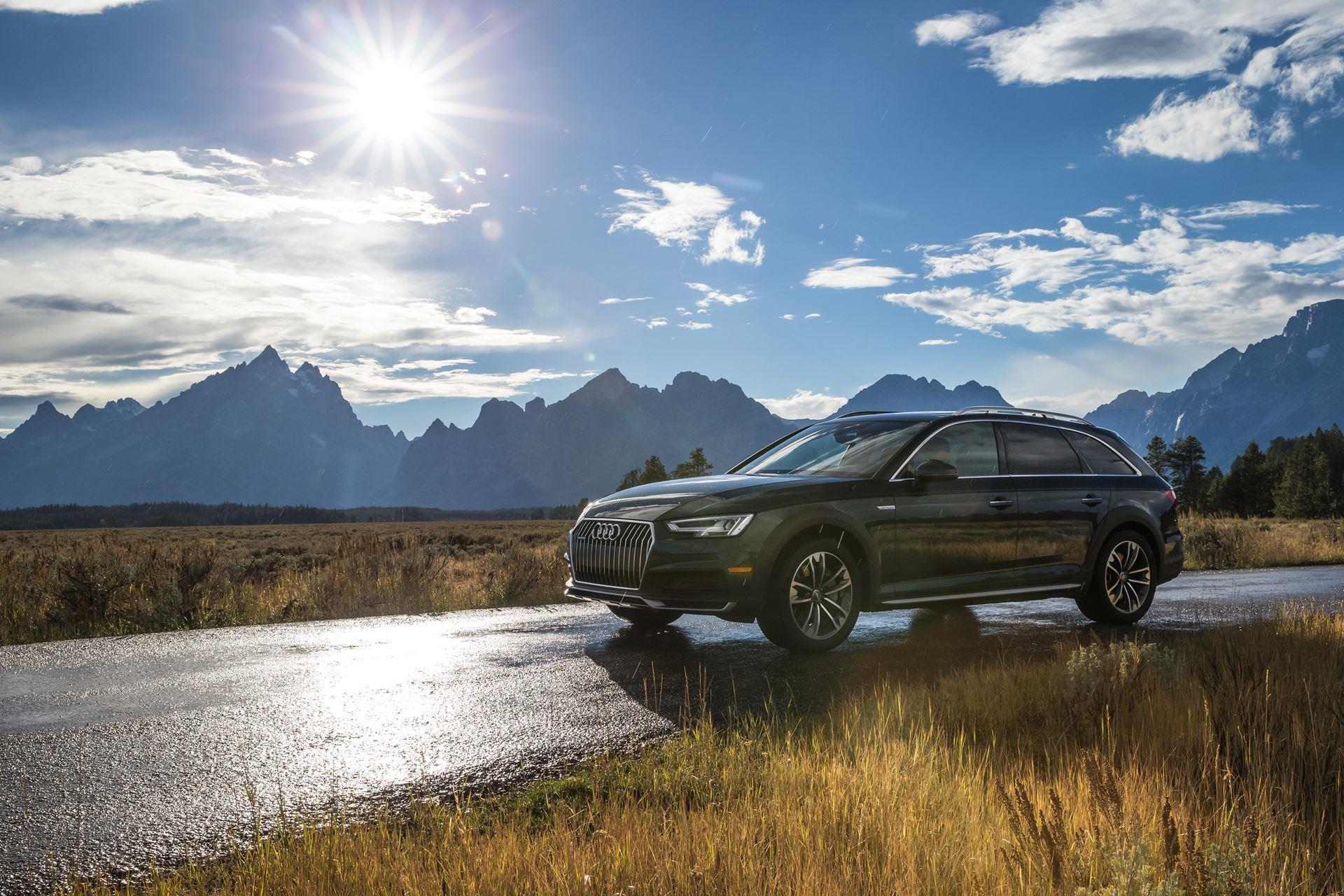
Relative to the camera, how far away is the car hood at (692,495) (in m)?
6.68

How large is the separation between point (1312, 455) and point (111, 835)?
110 meters

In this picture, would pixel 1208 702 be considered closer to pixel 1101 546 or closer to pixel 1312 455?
pixel 1101 546

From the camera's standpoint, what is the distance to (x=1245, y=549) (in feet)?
60.3

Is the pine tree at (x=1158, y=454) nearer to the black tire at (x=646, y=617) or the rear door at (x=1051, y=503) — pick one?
the rear door at (x=1051, y=503)

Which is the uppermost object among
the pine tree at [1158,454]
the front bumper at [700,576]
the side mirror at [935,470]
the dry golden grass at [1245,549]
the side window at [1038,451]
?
the pine tree at [1158,454]

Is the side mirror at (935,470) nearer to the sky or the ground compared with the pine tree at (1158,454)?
nearer to the ground

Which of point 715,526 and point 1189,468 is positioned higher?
point 1189,468

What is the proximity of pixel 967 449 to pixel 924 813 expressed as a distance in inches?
208

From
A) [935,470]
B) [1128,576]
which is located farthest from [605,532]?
[1128,576]

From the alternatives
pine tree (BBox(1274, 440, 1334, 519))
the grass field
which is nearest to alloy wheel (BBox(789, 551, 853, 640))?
the grass field

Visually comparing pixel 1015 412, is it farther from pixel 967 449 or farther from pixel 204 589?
pixel 204 589

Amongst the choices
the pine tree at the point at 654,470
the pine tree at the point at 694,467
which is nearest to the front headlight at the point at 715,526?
the pine tree at the point at 694,467

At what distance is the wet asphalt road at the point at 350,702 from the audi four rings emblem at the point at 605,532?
35.3 inches

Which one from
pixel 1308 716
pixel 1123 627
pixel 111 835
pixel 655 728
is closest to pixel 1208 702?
pixel 1308 716
